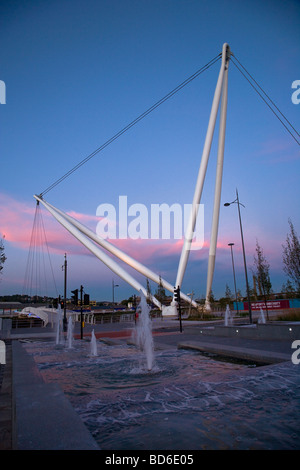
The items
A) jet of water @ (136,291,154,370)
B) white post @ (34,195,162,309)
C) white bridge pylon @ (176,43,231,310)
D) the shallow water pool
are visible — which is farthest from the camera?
white post @ (34,195,162,309)

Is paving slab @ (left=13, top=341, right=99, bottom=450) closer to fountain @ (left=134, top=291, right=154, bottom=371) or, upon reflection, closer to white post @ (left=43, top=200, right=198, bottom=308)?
fountain @ (left=134, top=291, right=154, bottom=371)

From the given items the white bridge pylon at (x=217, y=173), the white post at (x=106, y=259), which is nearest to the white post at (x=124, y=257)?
the white post at (x=106, y=259)

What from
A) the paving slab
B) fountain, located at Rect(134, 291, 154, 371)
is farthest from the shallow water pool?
the paving slab

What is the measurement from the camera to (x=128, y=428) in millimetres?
4195

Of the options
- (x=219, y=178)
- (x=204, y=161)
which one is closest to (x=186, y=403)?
(x=204, y=161)

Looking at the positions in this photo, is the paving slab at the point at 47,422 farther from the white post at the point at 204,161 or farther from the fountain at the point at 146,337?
the white post at the point at 204,161

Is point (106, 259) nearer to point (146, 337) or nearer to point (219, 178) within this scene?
point (219, 178)

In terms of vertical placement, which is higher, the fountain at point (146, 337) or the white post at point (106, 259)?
the white post at point (106, 259)

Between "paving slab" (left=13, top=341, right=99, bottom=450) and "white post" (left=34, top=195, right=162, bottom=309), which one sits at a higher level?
"white post" (left=34, top=195, right=162, bottom=309)

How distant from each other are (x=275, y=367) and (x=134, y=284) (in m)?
38.0

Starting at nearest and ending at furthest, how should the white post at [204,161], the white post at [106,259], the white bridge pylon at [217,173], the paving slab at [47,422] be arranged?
the paving slab at [47,422]
the white post at [204,161]
the white bridge pylon at [217,173]
the white post at [106,259]

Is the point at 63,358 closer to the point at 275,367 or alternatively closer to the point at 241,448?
the point at 275,367

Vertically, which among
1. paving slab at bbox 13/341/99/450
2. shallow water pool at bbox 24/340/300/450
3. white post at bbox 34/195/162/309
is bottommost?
shallow water pool at bbox 24/340/300/450
